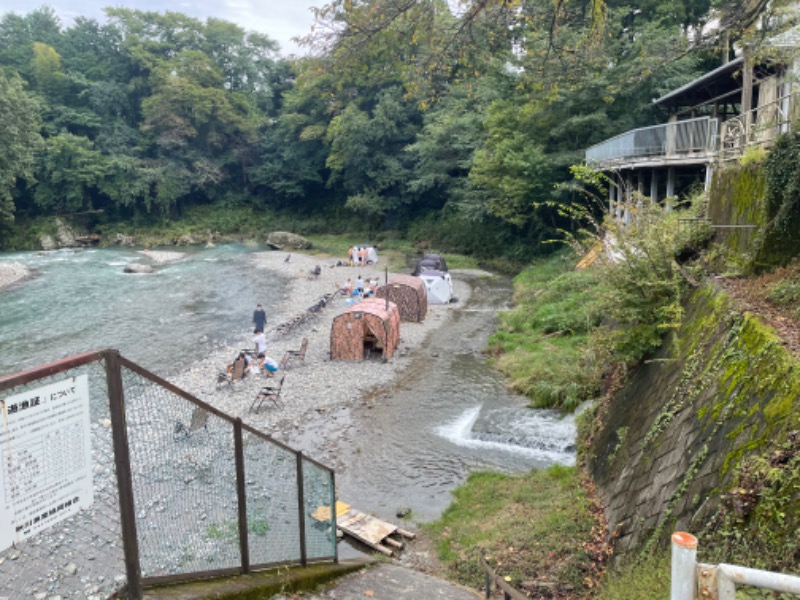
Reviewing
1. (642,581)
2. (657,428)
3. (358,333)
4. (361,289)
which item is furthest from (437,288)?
(642,581)

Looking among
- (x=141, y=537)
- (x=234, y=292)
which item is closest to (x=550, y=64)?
(x=141, y=537)

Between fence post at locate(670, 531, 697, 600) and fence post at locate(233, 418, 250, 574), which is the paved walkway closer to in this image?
fence post at locate(233, 418, 250, 574)

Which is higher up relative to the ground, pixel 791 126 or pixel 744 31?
pixel 744 31

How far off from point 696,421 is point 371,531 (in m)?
5.29

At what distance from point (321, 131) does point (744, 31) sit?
47.7m

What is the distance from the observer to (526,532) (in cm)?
790

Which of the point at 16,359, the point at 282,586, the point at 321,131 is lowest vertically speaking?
the point at 16,359

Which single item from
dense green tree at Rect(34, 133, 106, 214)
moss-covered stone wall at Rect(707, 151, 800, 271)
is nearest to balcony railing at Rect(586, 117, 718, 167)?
moss-covered stone wall at Rect(707, 151, 800, 271)

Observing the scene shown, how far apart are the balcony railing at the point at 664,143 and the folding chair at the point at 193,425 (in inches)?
693

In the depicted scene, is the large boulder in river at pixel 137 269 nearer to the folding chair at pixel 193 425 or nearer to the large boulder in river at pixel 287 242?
the large boulder in river at pixel 287 242

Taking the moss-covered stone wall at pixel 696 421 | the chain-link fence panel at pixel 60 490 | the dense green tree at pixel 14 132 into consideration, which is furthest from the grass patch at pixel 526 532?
the dense green tree at pixel 14 132

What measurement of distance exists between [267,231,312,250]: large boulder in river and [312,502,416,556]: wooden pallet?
39.9 m

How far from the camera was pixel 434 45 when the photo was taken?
6902 millimetres

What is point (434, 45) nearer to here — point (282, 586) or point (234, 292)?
point (282, 586)
